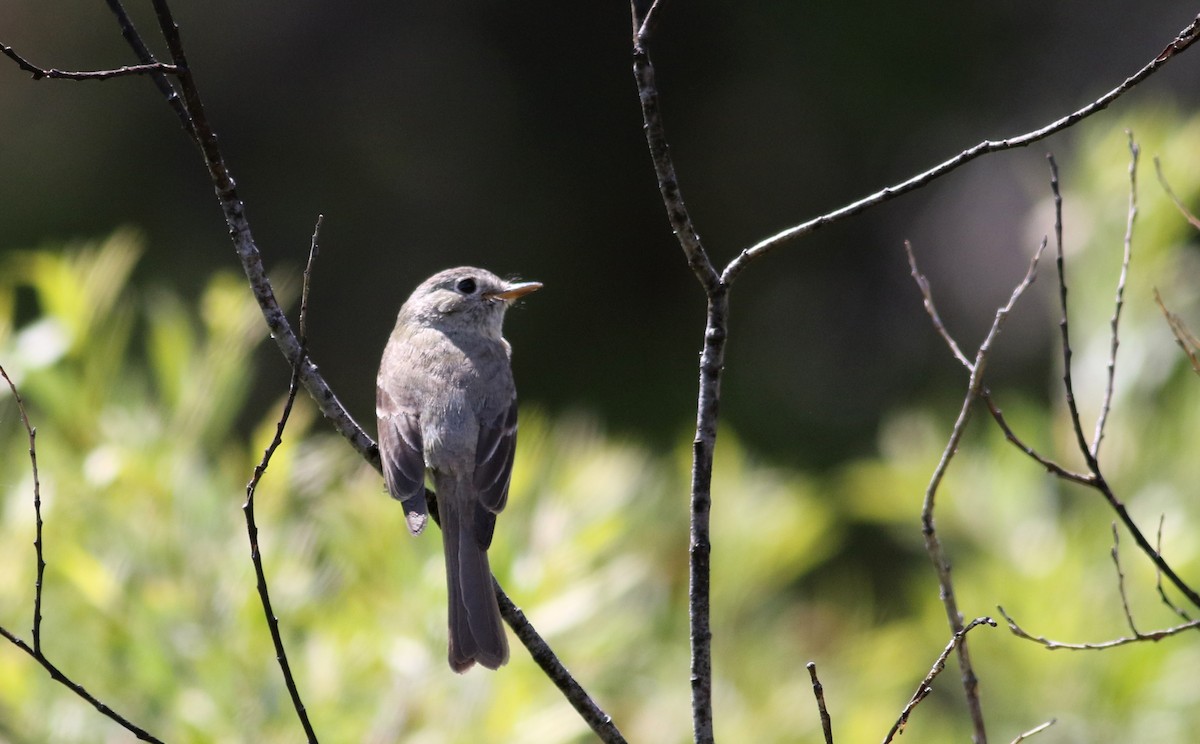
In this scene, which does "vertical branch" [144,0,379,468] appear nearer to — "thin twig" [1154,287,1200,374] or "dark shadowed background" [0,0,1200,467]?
"thin twig" [1154,287,1200,374]

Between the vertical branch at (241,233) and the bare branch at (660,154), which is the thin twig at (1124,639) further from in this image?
the vertical branch at (241,233)

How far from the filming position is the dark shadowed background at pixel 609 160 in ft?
23.8

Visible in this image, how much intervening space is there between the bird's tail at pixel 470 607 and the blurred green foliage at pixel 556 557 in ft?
1.25

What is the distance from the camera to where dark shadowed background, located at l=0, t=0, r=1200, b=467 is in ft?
23.8

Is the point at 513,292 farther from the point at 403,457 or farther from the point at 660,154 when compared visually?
the point at 660,154

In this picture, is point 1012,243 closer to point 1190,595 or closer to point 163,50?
point 163,50

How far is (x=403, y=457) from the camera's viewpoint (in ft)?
9.50

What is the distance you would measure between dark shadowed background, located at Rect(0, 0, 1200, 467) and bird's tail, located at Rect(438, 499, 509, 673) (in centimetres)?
418

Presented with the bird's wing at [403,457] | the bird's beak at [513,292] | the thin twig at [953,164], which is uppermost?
the bird's beak at [513,292]

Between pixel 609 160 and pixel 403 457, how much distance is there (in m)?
5.04

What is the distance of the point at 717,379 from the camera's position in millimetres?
1788

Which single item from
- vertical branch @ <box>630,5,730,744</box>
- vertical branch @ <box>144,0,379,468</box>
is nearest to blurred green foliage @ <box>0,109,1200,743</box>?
vertical branch @ <box>144,0,379,468</box>

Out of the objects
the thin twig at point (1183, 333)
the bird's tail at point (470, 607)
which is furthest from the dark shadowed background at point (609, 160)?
the thin twig at point (1183, 333)

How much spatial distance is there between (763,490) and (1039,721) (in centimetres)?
107
